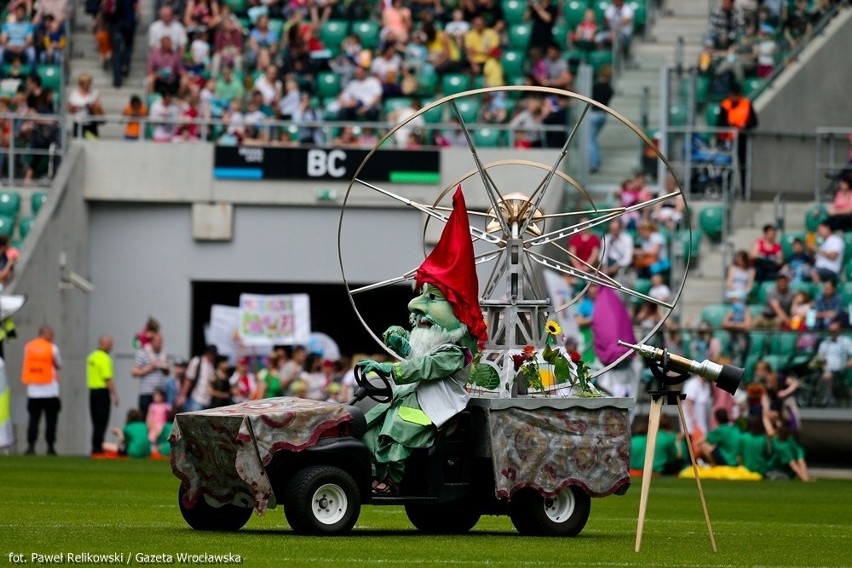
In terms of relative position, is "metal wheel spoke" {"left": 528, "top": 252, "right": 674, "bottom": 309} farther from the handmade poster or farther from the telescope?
the handmade poster

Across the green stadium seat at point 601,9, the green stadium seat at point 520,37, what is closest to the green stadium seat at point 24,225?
the green stadium seat at point 520,37

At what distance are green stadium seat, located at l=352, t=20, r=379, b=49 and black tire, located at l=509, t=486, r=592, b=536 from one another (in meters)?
21.1

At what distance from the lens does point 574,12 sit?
1391 inches

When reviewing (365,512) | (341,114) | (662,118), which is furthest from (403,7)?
(365,512)

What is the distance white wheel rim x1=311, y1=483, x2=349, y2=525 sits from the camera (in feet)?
45.8

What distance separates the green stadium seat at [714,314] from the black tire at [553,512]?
1481 cm

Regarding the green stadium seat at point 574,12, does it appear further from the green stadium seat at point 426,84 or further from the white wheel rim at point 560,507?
the white wheel rim at point 560,507

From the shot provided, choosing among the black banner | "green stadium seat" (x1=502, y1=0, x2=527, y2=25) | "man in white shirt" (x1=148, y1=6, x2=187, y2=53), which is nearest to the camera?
the black banner

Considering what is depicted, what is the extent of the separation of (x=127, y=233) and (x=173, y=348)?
2.00 metres

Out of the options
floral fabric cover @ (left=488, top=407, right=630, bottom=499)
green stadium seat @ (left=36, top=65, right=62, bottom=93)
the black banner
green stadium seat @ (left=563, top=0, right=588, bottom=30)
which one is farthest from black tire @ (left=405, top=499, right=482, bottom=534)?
green stadium seat @ (left=563, top=0, right=588, bottom=30)

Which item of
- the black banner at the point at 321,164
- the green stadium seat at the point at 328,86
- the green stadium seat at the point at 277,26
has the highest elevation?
the green stadium seat at the point at 277,26

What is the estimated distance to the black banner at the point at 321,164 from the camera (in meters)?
32.0

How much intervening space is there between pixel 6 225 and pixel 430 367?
1948 cm

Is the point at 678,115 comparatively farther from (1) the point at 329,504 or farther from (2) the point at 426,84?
(1) the point at 329,504
